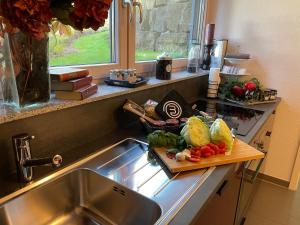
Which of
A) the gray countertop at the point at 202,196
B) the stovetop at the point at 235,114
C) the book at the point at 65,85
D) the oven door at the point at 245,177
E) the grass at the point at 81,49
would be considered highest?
the grass at the point at 81,49

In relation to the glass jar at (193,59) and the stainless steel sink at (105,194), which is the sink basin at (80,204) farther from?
the glass jar at (193,59)

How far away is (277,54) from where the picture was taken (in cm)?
192

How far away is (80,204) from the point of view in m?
0.93

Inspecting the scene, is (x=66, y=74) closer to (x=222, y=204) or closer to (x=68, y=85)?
(x=68, y=85)

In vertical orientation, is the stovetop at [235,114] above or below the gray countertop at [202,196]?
above

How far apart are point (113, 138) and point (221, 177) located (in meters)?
0.53

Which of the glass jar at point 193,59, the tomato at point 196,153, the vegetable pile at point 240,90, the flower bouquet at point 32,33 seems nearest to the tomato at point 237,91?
the vegetable pile at point 240,90

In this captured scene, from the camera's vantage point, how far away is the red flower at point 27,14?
579 millimetres

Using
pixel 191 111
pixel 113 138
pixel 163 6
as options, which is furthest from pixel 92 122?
pixel 163 6

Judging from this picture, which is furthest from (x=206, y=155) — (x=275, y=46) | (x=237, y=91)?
(x=275, y=46)

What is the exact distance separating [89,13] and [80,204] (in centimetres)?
69

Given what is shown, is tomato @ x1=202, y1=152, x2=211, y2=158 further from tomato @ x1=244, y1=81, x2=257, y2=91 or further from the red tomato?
tomato @ x1=244, y1=81, x2=257, y2=91

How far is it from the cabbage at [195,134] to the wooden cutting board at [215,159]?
8 centimetres

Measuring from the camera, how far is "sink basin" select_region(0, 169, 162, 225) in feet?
2.45
